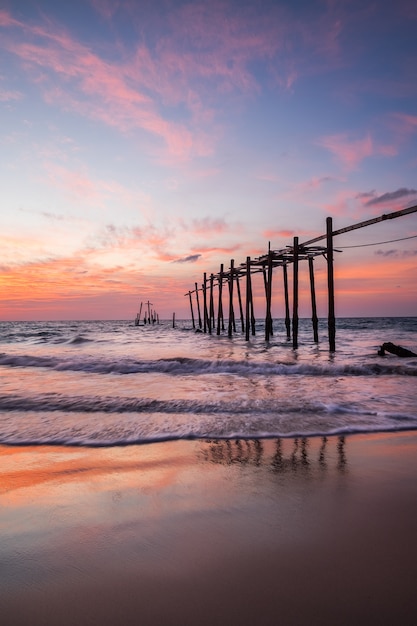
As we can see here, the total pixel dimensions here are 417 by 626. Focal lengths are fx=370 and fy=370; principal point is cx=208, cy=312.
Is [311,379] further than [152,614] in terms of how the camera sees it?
Yes

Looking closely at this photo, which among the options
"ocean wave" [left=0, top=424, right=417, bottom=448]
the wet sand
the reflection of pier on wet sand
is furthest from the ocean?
the wet sand

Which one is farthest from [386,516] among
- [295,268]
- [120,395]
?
[295,268]

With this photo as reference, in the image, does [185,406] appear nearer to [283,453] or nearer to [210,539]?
[283,453]

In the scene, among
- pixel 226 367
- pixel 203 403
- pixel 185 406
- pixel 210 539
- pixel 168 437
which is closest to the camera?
pixel 210 539

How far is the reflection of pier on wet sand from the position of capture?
3549mm

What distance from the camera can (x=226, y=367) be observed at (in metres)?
12.7

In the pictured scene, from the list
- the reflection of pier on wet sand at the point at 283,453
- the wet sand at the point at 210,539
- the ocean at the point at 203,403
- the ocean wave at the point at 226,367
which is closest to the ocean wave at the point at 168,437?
the ocean at the point at 203,403

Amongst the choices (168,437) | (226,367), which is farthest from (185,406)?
(226,367)

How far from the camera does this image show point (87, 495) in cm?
293

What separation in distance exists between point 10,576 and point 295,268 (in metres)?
16.2

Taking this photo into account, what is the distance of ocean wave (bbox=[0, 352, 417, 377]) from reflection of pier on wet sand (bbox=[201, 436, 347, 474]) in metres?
6.66

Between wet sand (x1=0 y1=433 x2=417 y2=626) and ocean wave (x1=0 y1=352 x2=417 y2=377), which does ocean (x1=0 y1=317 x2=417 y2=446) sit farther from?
wet sand (x1=0 y1=433 x2=417 y2=626)

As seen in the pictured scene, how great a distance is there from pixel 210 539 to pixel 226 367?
1048cm

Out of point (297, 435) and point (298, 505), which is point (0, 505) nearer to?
point (298, 505)
